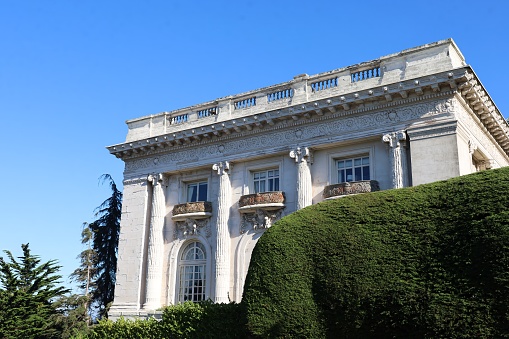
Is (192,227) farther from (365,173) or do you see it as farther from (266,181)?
(365,173)

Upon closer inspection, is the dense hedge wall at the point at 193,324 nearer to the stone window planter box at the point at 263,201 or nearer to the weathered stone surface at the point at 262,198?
the stone window planter box at the point at 263,201

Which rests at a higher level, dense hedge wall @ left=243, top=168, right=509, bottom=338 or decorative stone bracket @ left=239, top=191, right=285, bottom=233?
decorative stone bracket @ left=239, top=191, right=285, bottom=233

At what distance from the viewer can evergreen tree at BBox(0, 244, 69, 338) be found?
2238cm

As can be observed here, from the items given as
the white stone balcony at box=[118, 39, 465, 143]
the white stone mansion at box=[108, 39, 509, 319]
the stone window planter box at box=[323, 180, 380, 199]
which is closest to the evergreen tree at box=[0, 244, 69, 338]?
the white stone mansion at box=[108, 39, 509, 319]

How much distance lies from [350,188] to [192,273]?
29.8ft

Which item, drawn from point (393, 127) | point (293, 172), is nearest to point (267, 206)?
point (293, 172)

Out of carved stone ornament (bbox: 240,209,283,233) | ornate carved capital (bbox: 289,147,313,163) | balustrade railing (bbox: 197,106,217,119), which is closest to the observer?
ornate carved capital (bbox: 289,147,313,163)

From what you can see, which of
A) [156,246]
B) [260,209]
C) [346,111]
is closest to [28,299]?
[156,246]

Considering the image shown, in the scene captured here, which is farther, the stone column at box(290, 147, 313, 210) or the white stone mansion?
the stone column at box(290, 147, 313, 210)

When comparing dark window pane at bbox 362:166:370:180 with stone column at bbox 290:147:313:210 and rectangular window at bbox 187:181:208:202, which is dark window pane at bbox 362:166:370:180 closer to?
stone column at bbox 290:147:313:210

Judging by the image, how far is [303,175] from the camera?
2214 cm

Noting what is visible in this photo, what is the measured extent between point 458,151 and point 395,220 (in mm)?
10011

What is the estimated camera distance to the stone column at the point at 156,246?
2506 centimetres

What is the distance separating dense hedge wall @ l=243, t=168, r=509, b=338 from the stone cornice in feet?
32.3
